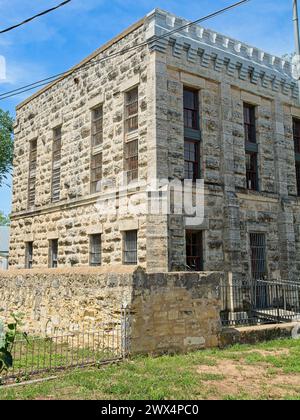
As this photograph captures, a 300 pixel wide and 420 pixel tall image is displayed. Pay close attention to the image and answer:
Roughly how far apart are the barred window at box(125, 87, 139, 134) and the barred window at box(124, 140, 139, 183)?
22.2 inches

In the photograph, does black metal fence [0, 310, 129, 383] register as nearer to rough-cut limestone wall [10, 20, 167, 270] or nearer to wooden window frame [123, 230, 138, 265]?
rough-cut limestone wall [10, 20, 167, 270]

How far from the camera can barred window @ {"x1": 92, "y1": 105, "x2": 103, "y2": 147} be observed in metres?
17.2

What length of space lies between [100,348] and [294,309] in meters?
9.72

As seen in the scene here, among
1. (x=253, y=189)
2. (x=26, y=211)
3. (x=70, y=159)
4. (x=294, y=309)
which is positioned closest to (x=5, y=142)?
(x=26, y=211)

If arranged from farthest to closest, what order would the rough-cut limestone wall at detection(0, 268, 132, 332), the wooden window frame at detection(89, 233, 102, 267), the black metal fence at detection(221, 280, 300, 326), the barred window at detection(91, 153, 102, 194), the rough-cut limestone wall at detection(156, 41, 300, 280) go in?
the barred window at detection(91, 153, 102, 194) → the wooden window frame at detection(89, 233, 102, 267) → the rough-cut limestone wall at detection(156, 41, 300, 280) → the black metal fence at detection(221, 280, 300, 326) → the rough-cut limestone wall at detection(0, 268, 132, 332)

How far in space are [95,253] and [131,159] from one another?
4.22 metres

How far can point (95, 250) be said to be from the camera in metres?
16.4

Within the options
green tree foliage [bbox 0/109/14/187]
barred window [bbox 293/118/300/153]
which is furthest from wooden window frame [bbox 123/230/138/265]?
green tree foliage [bbox 0/109/14/187]

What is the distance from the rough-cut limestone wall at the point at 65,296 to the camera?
376 inches

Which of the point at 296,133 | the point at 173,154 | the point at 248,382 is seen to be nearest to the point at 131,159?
the point at 173,154

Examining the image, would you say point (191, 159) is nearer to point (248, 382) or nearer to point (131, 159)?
point (131, 159)

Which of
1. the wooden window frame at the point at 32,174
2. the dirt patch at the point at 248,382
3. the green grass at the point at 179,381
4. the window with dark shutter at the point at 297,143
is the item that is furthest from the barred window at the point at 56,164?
the dirt patch at the point at 248,382
